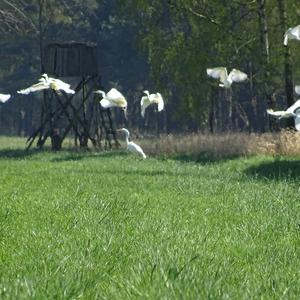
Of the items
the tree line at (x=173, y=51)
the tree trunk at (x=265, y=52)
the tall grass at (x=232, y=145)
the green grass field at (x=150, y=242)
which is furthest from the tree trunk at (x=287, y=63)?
the green grass field at (x=150, y=242)

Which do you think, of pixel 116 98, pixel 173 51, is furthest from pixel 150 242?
pixel 173 51

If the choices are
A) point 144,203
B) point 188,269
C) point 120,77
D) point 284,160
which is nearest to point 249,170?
point 284,160

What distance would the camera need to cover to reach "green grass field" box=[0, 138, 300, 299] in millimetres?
4441

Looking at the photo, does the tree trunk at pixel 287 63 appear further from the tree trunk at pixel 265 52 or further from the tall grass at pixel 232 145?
the tall grass at pixel 232 145

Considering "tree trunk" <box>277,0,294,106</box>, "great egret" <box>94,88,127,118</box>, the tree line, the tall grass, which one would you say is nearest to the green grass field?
"great egret" <box>94,88,127,118</box>

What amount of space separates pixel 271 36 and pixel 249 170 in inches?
678

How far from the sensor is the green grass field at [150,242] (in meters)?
4.44

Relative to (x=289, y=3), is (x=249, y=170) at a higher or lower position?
lower

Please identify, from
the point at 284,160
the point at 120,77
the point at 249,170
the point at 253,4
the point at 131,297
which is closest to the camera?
the point at 131,297

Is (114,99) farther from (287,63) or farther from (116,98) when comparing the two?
(287,63)

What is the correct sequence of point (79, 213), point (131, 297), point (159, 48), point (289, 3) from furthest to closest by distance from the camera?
point (159, 48) < point (289, 3) < point (79, 213) < point (131, 297)

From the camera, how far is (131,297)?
4.18 metres

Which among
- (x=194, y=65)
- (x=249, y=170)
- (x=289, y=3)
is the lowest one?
(x=249, y=170)

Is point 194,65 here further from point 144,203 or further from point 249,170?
point 144,203
